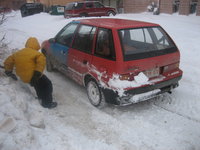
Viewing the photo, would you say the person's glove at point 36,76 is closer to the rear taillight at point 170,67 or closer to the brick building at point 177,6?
the rear taillight at point 170,67

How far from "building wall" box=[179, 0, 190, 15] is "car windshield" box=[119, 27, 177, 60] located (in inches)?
514

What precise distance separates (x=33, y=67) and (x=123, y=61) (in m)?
1.75

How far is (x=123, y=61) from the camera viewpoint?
348cm

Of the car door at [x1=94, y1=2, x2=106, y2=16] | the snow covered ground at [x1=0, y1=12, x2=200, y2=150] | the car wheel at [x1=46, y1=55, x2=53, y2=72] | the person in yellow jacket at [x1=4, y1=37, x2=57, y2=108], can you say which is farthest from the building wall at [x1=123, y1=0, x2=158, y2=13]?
the person in yellow jacket at [x1=4, y1=37, x2=57, y2=108]

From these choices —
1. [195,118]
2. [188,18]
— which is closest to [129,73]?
[195,118]

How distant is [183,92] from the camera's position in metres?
4.79

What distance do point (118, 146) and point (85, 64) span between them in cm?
183

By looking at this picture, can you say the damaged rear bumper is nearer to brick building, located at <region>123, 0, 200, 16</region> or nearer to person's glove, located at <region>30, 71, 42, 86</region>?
person's glove, located at <region>30, 71, 42, 86</region>

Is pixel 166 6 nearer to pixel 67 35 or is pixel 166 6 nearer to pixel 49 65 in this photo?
pixel 49 65

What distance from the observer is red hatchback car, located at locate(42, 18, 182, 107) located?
354 centimetres

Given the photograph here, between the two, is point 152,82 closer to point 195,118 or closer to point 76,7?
point 195,118

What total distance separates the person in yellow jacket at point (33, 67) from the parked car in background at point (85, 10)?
44.6ft

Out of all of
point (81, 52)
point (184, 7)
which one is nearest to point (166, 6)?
point (184, 7)

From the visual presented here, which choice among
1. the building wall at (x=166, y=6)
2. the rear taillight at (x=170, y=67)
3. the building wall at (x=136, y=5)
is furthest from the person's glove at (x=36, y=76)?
the building wall at (x=136, y=5)
